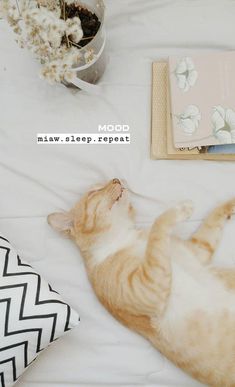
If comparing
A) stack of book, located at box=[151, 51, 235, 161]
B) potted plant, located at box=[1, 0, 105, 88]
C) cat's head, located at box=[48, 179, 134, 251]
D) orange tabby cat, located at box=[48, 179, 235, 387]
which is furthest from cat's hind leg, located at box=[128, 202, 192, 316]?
potted plant, located at box=[1, 0, 105, 88]

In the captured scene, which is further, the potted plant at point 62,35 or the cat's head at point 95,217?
the cat's head at point 95,217

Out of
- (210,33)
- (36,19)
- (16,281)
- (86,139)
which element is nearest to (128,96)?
(86,139)

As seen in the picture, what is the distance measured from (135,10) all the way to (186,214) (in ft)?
2.03

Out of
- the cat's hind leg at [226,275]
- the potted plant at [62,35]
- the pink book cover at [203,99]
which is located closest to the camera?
the potted plant at [62,35]

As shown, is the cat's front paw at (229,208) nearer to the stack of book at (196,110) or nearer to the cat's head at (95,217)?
the stack of book at (196,110)

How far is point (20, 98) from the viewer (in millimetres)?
1229

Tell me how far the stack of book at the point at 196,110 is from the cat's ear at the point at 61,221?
11.0 inches

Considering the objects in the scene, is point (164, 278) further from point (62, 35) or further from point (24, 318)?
point (62, 35)

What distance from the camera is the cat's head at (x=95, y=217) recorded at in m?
1.07

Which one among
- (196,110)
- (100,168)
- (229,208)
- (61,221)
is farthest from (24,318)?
(196,110)

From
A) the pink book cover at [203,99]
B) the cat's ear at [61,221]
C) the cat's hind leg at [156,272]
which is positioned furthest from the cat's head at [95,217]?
the pink book cover at [203,99]

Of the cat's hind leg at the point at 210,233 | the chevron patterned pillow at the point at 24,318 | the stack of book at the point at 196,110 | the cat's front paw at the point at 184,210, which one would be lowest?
the chevron patterned pillow at the point at 24,318

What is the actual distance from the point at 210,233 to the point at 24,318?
474mm

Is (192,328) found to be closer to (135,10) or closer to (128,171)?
(128,171)
